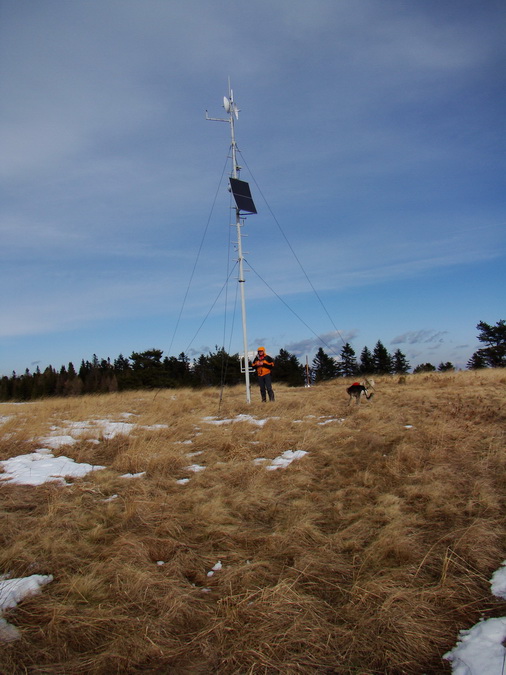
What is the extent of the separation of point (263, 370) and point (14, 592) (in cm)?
1125

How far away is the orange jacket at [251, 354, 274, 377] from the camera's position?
13977mm

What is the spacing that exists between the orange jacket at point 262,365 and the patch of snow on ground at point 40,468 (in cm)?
791

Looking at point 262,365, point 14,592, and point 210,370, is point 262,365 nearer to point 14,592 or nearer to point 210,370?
point 14,592

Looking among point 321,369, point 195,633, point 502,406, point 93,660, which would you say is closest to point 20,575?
point 93,660

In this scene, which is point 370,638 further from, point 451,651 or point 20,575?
point 20,575

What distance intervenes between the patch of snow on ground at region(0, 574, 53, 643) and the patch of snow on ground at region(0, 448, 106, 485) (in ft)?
8.63

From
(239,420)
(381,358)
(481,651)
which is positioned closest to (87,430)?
(239,420)

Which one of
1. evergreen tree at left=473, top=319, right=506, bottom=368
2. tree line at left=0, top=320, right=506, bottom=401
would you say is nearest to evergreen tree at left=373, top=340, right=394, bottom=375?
tree line at left=0, top=320, right=506, bottom=401

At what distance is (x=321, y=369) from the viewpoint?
64.6 metres

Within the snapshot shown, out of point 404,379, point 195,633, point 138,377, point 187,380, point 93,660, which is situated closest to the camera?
point 93,660

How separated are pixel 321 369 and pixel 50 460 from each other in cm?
5982

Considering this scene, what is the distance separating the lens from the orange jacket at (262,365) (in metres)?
14.0

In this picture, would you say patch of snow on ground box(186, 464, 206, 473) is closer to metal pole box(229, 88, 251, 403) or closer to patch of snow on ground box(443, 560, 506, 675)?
patch of snow on ground box(443, 560, 506, 675)

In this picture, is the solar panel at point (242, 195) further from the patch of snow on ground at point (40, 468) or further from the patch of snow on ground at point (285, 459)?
the patch of snow on ground at point (40, 468)
